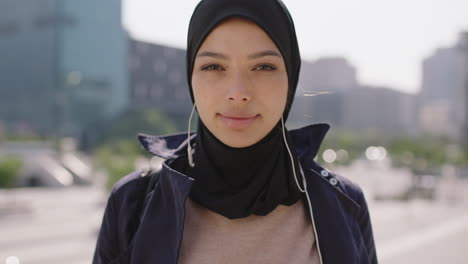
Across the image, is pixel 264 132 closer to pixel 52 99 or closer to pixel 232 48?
pixel 232 48

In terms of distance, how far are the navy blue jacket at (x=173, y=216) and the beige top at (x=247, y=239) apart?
4 centimetres

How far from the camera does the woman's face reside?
1129mm

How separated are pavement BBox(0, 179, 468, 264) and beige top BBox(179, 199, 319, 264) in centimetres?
641

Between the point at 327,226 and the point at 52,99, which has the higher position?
the point at 327,226

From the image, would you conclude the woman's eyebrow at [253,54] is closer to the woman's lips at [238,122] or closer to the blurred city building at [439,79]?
the woman's lips at [238,122]

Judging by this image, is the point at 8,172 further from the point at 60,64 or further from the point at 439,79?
the point at 439,79

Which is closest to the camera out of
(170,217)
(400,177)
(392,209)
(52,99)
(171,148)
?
(170,217)

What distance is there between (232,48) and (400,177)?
2235 cm

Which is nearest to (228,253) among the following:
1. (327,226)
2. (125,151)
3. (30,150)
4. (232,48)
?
(327,226)

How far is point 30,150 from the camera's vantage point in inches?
797

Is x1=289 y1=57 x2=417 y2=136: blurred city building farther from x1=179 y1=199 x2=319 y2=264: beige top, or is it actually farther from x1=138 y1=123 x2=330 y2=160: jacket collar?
x1=179 y1=199 x2=319 y2=264: beige top

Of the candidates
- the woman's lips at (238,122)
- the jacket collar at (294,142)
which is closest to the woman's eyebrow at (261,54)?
the woman's lips at (238,122)

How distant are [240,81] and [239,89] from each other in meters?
0.02

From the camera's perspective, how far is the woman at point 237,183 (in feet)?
3.73
